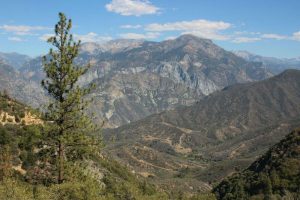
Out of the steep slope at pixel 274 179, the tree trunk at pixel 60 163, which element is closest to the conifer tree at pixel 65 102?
the tree trunk at pixel 60 163

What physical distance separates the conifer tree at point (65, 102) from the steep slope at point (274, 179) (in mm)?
74962

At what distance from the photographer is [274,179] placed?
11956 cm

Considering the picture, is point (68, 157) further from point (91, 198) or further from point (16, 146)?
point (16, 146)

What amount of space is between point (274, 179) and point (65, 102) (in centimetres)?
9758

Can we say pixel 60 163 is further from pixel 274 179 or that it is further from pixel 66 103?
pixel 274 179

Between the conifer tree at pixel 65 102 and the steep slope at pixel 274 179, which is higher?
the conifer tree at pixel 65 102

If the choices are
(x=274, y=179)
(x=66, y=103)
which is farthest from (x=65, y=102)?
(x=274, y=179)

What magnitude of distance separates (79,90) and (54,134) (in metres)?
4.20

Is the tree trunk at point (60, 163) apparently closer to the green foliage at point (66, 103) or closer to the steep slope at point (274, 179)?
the green foliage at point (66, 103)

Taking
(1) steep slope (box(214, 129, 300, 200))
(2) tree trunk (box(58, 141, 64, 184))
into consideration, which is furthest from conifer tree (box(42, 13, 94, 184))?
(1) steep slope (box(214, 129, 300, 200))

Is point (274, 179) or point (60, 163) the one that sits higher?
point (60, 163)

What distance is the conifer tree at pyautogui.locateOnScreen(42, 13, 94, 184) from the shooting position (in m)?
34.7

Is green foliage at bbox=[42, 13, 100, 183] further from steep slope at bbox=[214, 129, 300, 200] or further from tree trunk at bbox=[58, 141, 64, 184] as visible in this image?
steep slope at bbox=[214, 129, 300, 200]

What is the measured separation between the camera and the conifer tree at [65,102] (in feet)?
114
